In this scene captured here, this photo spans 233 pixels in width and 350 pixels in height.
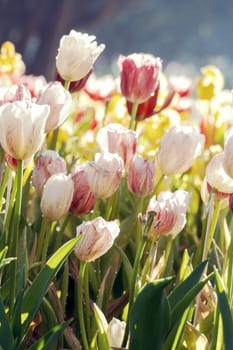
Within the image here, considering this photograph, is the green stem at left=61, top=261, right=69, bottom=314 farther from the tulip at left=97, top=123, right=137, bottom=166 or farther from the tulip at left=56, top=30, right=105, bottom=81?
the tulip at left=56, top=30, right=105, bottom=81

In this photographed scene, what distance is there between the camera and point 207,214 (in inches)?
46.2

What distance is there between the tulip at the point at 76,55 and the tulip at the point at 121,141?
0.32 feet

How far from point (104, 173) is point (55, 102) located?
0.42 feet

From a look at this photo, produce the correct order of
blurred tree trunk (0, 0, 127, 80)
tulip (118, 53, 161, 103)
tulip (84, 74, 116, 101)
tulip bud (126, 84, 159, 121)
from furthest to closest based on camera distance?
blurred tree trunk (0, 0, 127, 80), tulip (84, 74, 116, 101), tulip bud (126, 84, 159, 121), tulip (118, 53, 161, 103)

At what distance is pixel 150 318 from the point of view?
86cm

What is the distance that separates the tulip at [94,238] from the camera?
3.10 ft

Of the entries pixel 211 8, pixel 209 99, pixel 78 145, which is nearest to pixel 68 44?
pixel 78 145

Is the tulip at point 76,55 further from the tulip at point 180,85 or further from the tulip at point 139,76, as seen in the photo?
the tulip at point 180,85

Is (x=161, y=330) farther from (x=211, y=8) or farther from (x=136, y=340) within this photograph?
(x=211, y=8)

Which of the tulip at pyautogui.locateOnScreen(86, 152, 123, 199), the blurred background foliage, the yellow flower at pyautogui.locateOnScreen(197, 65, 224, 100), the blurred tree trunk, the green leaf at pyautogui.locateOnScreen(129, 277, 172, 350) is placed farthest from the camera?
the blurred background foliage

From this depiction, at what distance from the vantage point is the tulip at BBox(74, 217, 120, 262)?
943 mm

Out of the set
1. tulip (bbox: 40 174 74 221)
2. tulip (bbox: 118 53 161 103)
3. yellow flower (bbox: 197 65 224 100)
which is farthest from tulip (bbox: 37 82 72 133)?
yellow flower (bbox: 197 65 224 100)

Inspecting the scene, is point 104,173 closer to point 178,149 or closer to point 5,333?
point 178,149

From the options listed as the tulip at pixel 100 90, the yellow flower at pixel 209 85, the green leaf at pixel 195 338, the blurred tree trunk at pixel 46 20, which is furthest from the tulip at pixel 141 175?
the blurred tree trunk at pixel 46 20
